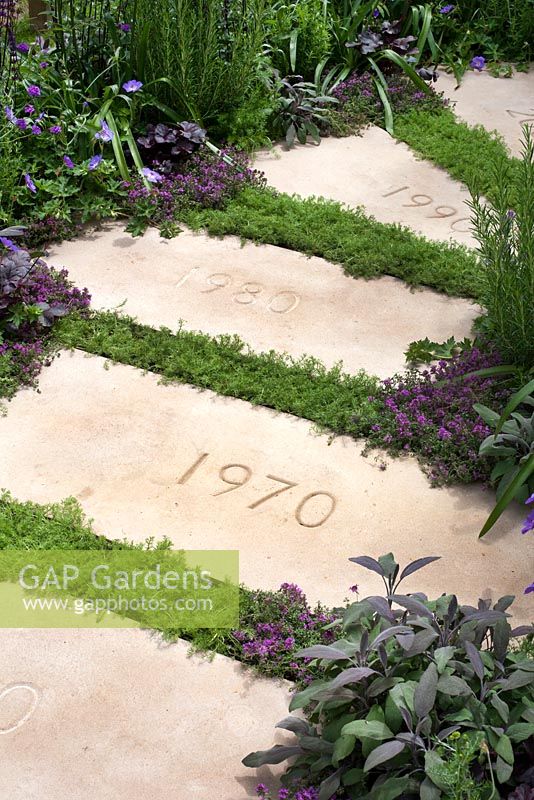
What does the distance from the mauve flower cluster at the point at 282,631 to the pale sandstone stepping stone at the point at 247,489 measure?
0.08m

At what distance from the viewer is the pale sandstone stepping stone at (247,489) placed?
288 cm

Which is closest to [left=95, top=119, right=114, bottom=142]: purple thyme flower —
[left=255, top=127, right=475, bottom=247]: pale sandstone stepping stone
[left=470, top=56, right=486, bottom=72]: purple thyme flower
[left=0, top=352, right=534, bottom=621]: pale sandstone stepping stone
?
[left=255, top=127, right=475, bottom=247]: pale sandstone stepping stone

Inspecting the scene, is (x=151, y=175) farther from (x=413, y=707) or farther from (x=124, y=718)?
(x=413, y=707)

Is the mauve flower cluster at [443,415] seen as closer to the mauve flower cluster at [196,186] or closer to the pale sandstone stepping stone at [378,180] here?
the pale sandstone stepping stone at [378,180]

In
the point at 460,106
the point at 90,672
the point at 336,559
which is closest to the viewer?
the point at 90,672

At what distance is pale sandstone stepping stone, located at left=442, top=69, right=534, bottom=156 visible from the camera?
5.64m

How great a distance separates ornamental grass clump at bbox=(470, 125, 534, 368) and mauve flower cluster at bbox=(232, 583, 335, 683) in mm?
1201

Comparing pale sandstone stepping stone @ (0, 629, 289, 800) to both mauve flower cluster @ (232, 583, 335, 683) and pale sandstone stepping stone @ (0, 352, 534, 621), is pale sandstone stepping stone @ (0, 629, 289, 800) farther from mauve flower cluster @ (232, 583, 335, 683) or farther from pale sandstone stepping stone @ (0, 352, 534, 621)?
pale sandstone stepping stone @ (0, 352, 534, 621)

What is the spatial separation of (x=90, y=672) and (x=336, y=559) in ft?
2.53

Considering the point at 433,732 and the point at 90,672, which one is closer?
the point at 433,732

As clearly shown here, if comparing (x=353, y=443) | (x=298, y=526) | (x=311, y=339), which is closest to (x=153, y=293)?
(x=311, y=339)

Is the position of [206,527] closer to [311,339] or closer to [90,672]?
[90,672]

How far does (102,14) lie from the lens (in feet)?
16.5

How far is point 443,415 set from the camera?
131 inches
